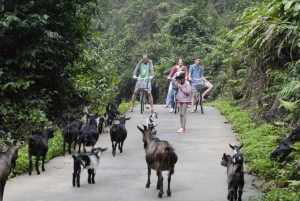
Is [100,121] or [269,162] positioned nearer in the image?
[269,162]

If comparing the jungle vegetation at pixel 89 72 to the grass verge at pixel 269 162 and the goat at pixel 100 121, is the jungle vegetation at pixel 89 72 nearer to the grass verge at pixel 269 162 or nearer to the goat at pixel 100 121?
the grass verge at pixel 269 162

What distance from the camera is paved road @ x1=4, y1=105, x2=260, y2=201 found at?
7305 millimetres

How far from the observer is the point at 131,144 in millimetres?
11930

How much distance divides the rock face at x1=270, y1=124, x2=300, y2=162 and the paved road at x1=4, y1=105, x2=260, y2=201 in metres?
0.81

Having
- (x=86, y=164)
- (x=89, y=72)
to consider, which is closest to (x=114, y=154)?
(x=86, y=164)

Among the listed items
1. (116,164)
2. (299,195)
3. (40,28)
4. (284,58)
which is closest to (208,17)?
(284,58)

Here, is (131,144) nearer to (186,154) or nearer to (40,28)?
(186,154)

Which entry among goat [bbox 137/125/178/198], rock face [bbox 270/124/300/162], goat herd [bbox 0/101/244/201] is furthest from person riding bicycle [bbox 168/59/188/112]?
goat [bbox 137/125/178/198]

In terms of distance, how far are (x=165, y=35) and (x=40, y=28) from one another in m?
21.5

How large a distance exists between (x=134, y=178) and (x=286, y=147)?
118 inches

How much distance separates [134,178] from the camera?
8414 millimetres

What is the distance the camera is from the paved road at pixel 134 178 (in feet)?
24.0

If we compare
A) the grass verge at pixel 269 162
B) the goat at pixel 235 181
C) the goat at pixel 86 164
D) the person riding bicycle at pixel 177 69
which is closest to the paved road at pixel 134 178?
the goat at pixel 86 164

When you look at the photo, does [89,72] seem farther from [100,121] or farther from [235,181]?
[235,181]
